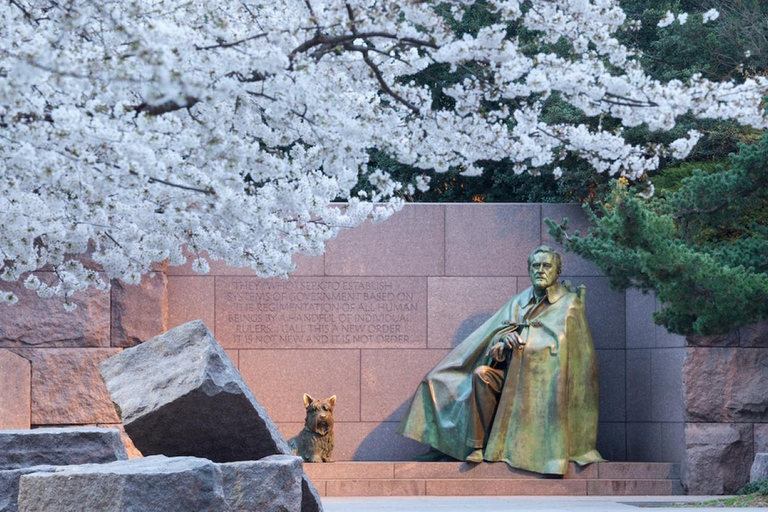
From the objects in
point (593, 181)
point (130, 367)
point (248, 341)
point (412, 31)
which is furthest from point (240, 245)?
point (593, 181)

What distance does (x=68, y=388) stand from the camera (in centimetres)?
1305

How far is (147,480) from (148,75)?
1831mm

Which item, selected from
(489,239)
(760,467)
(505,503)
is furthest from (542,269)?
(760,467)

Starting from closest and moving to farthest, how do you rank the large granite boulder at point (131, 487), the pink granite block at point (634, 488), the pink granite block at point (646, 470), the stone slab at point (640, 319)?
1. the large granite boulder at point (131, 487)
2. the pink granite block at point (634, 488)
3. the pink granite block at point (646, 470)
4. the stone slab at point (640, 319)

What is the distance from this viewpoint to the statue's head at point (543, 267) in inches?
501

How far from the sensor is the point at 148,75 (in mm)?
4977

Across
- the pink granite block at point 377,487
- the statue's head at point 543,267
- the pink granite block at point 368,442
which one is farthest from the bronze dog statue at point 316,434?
the statue's head at point 543,267

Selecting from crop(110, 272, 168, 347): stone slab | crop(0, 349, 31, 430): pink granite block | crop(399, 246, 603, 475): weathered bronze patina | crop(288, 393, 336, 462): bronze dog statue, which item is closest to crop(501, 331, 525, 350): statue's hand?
crop(399, 246, 603, 475): weathered bronze patina

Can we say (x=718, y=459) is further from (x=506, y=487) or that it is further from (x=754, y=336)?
(x=506, y=487)

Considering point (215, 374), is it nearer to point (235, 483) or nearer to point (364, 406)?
point (235, 483)

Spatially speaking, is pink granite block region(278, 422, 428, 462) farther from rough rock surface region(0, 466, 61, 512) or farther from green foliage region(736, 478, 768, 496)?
rough rock surface region(0, 466, 61, 512)

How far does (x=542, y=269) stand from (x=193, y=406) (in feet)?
20.3

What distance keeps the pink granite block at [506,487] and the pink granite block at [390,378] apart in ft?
6.48

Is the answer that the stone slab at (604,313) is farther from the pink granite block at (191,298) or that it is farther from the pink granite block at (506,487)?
the pink granite block at (191,298)
